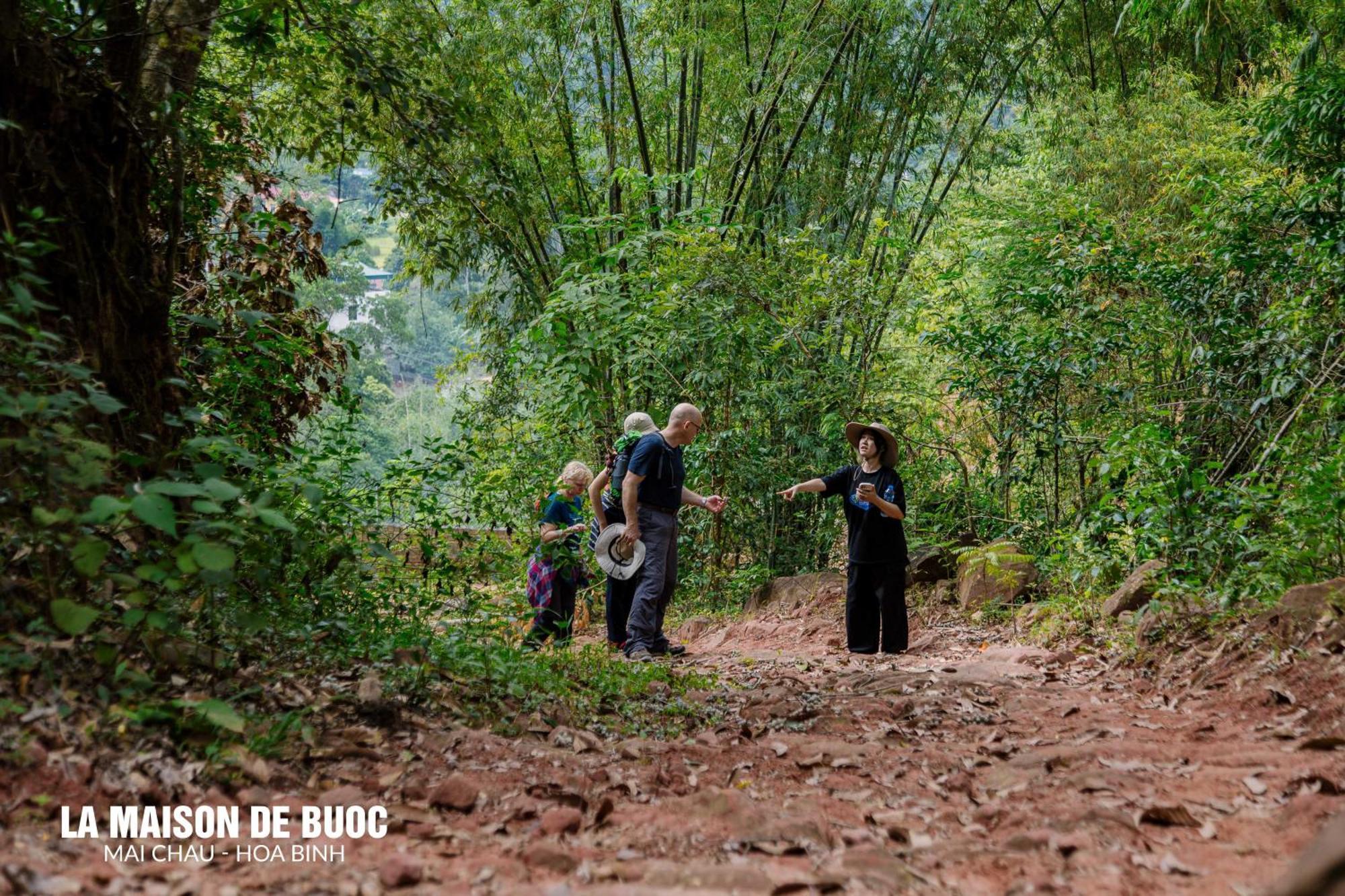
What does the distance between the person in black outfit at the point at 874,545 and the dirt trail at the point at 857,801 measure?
1.79 metres

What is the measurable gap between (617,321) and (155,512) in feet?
20.3

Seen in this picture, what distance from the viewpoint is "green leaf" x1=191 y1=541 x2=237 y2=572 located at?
7.98 feet

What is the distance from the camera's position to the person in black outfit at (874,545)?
625 cm

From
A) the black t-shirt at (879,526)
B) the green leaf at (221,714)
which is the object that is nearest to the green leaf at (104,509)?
the green leaf at (221,714)

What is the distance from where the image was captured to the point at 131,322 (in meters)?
3.77

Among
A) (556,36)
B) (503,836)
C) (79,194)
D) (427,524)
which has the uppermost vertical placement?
(556,36)

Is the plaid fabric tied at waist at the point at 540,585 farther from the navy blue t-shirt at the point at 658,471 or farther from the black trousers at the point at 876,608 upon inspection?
the black trousers at the point at 876,608

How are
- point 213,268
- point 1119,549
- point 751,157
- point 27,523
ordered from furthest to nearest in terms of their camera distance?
1. point 751,157
2. point 1119,549
3. point 213,268
4. point 27,523

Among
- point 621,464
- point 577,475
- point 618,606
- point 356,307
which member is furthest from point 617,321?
point 356,307

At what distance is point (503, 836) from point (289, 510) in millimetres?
1625

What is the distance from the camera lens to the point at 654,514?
6.12 meters

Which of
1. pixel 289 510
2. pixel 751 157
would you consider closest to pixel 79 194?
pixel 289 510

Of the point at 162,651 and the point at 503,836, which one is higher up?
the point at 162,651

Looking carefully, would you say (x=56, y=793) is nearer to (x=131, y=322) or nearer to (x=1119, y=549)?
(x=131, y=322)
